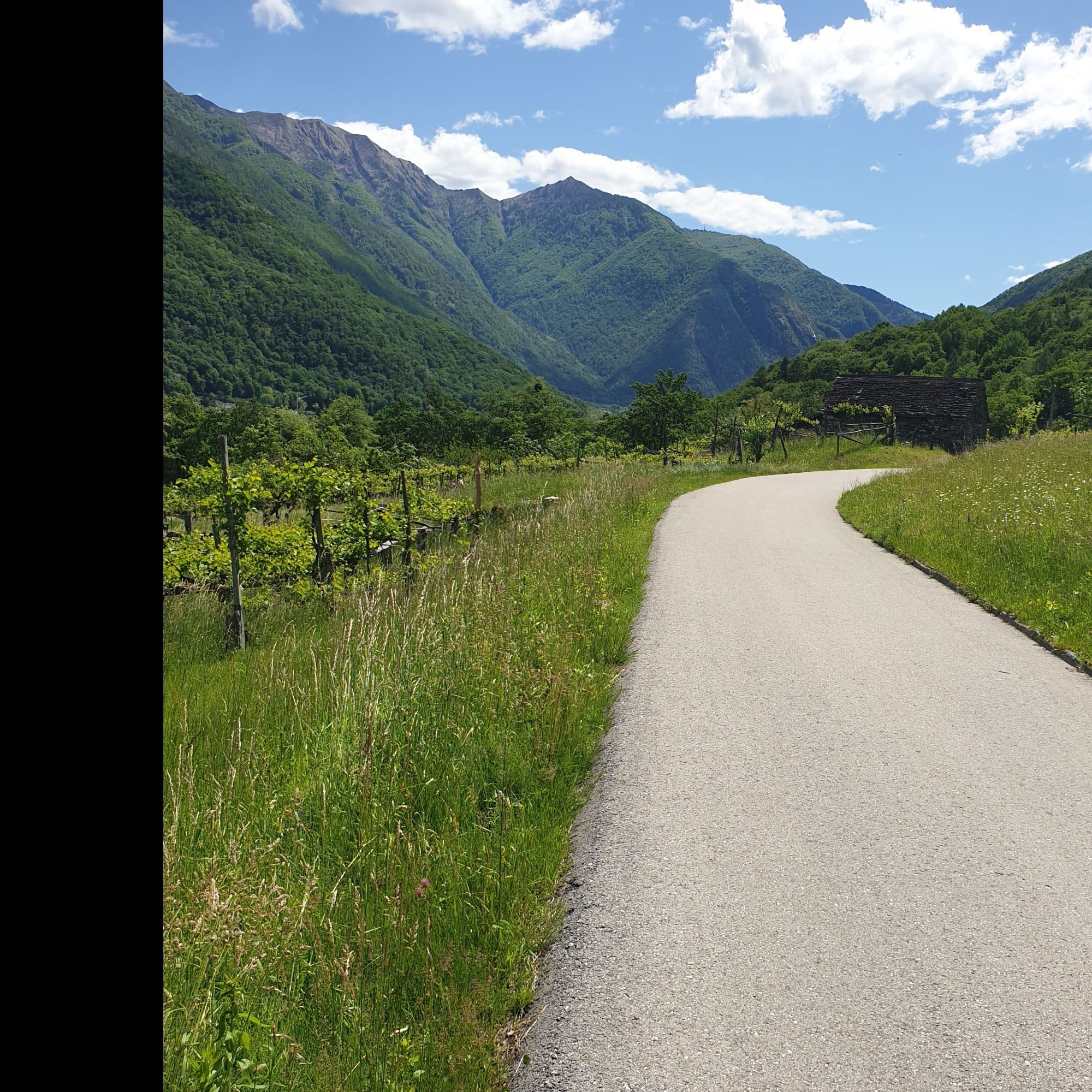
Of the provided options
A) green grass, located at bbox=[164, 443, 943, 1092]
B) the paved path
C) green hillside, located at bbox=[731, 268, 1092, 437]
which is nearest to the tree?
green hillside, located at bbox=[731, 268, 1092, 437]

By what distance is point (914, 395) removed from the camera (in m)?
50.2

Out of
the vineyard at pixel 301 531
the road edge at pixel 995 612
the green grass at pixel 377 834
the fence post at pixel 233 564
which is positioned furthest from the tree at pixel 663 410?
the green grass at pixel 377 834

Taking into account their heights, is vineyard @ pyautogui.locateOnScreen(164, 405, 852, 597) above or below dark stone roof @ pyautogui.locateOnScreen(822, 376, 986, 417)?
Result: below

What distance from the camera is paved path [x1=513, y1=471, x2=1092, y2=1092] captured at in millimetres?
2785

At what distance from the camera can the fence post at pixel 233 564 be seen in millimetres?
8203

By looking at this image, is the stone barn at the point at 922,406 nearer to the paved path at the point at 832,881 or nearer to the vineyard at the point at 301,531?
the vineyard at the point at 301,531

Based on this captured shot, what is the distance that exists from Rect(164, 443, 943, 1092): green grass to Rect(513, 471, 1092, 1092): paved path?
268 mm

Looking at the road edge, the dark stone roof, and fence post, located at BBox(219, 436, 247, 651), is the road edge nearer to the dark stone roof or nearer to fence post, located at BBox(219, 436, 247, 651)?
fence post, located at BBox(219, 436, 247, 651)

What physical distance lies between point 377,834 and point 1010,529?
10.2 metres

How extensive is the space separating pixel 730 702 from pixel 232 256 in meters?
215

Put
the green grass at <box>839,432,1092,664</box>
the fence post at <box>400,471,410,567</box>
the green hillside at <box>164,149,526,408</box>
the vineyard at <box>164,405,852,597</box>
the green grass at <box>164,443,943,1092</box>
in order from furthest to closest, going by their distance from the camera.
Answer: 1. the green hillside at <box>164,149,526,408</box>
2. the fence post at <box>400,471,410,567</box>
3. the vineyard at <box>164,405,852,597</box>
4. the green grass at <box>839,432,1092,664</box>
5. the green grass at <box>164,443,943,1092</box>
